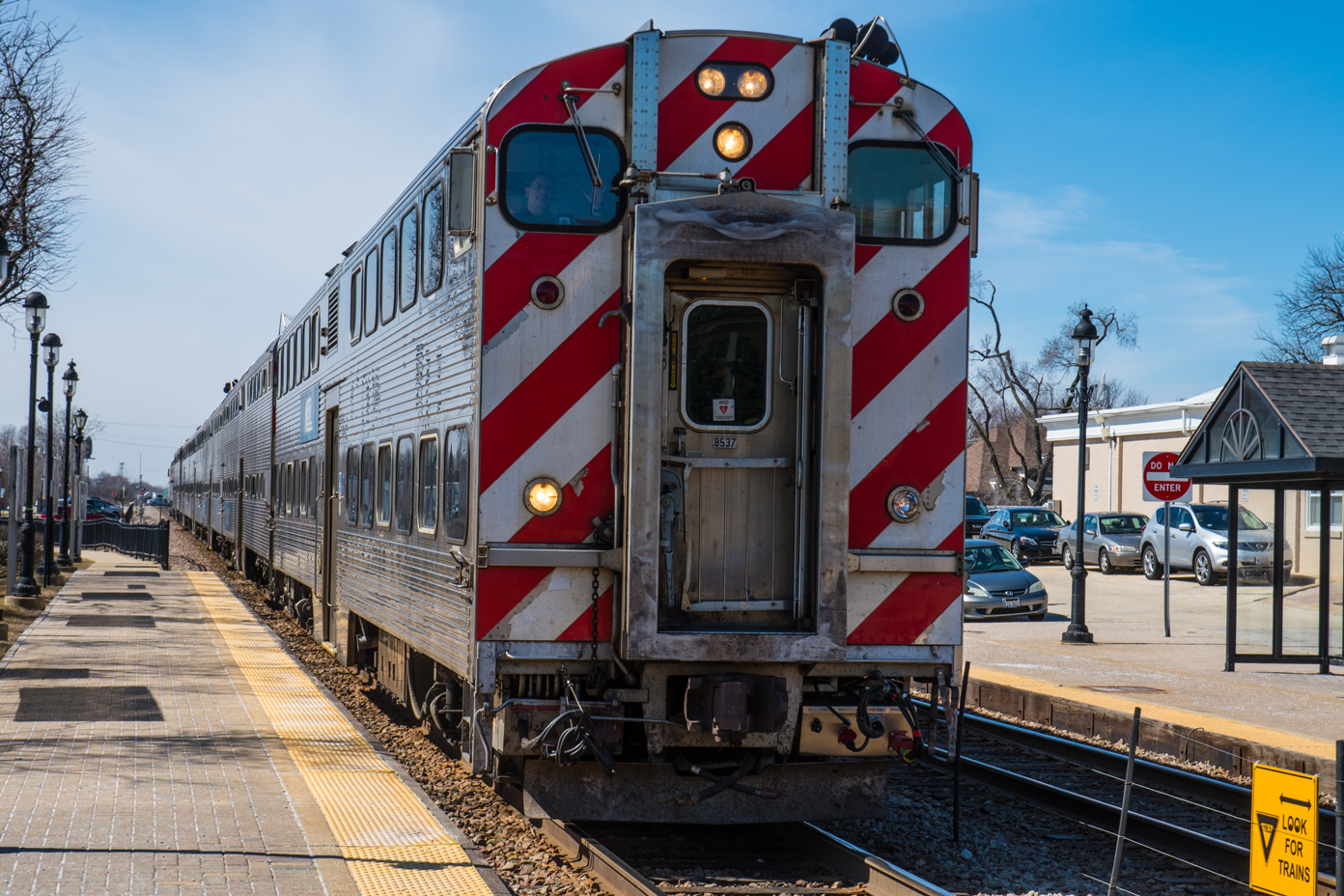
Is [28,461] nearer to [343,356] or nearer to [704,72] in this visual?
[343,356]

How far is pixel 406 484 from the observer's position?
8.31 metres

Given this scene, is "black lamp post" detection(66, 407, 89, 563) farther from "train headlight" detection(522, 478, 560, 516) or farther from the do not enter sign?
"train headlight" detection(522, 478, 560, 516)

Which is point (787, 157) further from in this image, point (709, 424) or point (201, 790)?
point (201, 790)

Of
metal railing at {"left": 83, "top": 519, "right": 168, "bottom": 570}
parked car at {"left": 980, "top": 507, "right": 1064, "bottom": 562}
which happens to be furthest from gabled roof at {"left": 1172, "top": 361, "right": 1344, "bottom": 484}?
metal railing at {"left": 83, "top": 519, "right": 168, "bottom": 570}

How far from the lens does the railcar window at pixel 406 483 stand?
8.08 metres

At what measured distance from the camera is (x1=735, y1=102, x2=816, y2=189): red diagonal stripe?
631 cm

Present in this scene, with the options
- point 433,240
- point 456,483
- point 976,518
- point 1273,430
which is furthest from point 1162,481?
point 976,518

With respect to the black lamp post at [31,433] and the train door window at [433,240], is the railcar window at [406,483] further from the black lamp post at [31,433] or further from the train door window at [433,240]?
the black lamp post at [31,433]

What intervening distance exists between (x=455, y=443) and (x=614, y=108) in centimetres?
191

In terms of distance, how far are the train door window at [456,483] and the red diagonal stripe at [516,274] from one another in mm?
656

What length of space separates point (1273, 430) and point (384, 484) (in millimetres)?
9551

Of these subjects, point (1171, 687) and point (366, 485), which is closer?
point (366, 485)

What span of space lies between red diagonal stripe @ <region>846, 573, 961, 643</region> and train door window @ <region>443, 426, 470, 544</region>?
2.04 m

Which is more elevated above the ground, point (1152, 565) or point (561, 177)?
point (561, 177)
